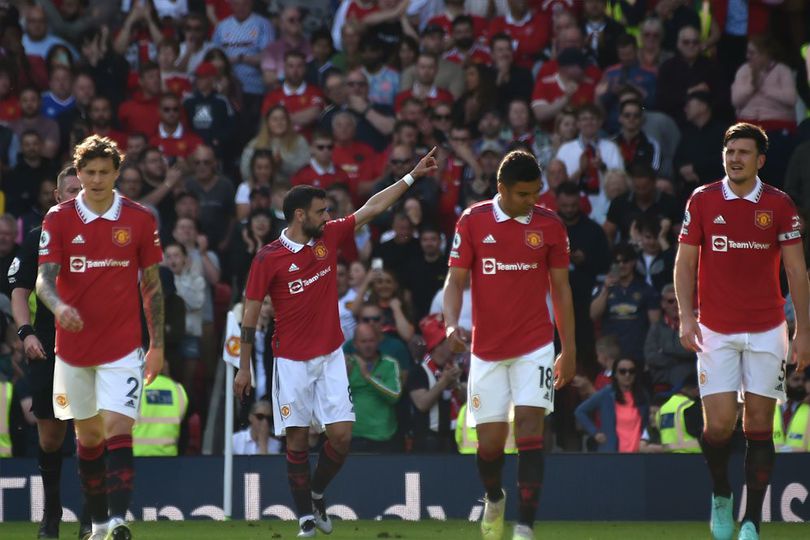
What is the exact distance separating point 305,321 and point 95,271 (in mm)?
2104

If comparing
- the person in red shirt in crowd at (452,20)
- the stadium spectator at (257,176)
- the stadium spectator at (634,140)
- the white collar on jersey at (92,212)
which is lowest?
the white collar on jersey at (92,212)

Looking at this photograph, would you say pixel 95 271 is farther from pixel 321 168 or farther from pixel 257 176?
pixel 321 168

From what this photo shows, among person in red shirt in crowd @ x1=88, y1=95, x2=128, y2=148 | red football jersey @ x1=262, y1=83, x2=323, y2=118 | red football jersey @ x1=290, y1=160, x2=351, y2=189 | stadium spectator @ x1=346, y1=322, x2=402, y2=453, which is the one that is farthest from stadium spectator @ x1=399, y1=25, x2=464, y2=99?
stadium spectator @ x1=346, y1=322, x2=402, y2=453

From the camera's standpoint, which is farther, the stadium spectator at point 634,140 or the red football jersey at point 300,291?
the stadium spectator at point 634,140

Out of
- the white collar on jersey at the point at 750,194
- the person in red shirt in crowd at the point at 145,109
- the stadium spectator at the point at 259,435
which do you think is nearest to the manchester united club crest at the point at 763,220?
the white collar on jersey at the point at 750,194

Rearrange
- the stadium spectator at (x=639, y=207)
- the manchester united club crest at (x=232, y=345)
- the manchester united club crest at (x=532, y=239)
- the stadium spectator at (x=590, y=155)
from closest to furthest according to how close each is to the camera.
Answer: the manchester united club crest at (x=532, y=239) → the manchester united club crest at (x=232, y=345) → the stadium spectator at (x=639, y=207) → the stadium spectator at (x=590, y=155)

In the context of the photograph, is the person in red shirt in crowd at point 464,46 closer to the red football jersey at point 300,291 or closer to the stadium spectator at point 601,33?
the stadium spectator at point 601,33

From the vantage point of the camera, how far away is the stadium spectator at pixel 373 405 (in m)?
14.3

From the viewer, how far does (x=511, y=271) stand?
9555mm

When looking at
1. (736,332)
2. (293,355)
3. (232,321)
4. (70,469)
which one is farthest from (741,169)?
(70,469)

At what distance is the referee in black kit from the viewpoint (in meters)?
10.2

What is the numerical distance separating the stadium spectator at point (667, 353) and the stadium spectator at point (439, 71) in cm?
493

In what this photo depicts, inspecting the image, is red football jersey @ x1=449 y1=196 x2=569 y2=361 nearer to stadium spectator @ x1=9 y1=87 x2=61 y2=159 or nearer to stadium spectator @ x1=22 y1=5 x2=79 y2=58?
stadium spectator @ x1=9 y1=87 x2=61 y2=159

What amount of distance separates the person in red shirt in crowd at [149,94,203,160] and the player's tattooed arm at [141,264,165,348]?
8452 millimetres
